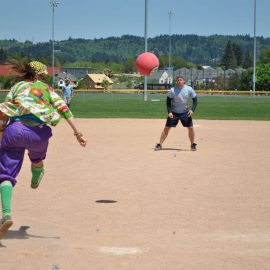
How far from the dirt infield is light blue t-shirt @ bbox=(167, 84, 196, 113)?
1.11 meters

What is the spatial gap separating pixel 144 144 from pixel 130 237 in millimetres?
9948

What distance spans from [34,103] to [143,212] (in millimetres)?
2158

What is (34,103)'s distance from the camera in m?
6.52

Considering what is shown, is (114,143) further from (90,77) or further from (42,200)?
(90,77)

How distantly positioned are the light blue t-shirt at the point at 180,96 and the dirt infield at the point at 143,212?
43.8 inches

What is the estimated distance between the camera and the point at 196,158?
1348 cm

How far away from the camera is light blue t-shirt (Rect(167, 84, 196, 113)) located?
1507cm

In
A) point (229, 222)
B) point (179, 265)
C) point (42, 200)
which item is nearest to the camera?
point (179, 265)

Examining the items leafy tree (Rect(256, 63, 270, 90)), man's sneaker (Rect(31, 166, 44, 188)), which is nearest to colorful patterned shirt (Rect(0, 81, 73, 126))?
man's sneaker (Rect(31, 166, 44, 188))

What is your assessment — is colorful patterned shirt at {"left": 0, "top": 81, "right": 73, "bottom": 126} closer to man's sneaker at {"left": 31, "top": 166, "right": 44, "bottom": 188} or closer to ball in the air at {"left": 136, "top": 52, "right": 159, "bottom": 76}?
man's sneaker at {"left": 31, "top": 166, "right": 44, "bottom": 188}

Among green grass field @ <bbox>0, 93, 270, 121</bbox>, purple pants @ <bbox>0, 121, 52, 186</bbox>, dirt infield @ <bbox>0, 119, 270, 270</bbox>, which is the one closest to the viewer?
dirt infield @ <bbox>0, 119, 270, 270</bbox>

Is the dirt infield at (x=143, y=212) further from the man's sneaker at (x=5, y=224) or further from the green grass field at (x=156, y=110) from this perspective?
the green grass field at (x=156, y=110)

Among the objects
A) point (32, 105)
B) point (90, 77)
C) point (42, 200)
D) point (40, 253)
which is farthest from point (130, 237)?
point (90, 77)


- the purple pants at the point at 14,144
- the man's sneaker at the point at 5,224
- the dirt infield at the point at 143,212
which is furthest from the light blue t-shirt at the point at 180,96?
the man's sneaker at the point at 5,224
